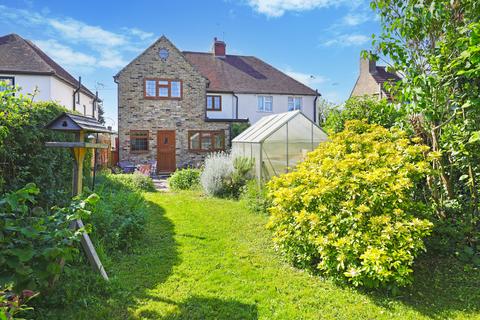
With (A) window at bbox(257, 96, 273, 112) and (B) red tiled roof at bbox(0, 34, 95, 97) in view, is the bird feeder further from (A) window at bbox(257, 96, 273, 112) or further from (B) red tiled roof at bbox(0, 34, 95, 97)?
(A) window at bbox(257, 96, 273, 112)

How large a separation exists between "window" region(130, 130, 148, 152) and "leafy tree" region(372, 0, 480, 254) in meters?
14.8

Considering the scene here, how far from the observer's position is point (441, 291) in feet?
13.0

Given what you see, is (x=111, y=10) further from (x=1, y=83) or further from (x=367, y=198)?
(x=367, y=198)

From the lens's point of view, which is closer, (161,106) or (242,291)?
(242,291)

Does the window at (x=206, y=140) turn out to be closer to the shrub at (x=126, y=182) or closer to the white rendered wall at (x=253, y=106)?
the white rendered wall at (x=253, y=106)

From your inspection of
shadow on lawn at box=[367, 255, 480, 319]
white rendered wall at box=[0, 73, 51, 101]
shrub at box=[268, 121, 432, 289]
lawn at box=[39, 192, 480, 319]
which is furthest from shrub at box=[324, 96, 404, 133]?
white rendered wall at box=[0, 73, 51, 101]

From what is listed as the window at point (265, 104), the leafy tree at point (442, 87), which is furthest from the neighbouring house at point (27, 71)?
the leafy tree at point (442, 87)

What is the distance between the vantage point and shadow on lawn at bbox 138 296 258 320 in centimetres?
338

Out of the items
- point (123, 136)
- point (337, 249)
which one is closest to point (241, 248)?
point (337, 249)

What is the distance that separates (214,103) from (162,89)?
137 inches

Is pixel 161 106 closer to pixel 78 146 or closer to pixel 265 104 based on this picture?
pixel 265 104

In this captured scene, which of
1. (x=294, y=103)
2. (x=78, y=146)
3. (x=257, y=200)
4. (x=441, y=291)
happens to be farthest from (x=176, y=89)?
(x=441, y=291)

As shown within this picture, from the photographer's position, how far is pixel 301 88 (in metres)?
22.2

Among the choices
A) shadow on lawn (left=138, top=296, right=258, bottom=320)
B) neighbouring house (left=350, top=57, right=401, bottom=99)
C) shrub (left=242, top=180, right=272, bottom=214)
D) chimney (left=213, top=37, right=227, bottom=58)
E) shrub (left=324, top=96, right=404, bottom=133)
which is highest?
chimney (left=213, top=37, right=227, bottom=58)
